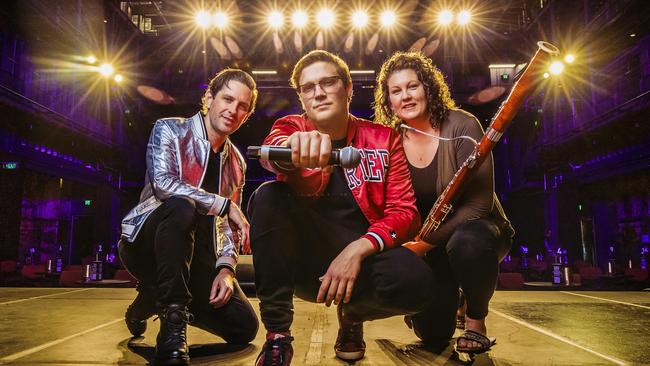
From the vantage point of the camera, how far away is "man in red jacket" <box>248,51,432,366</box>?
1371 millimetres

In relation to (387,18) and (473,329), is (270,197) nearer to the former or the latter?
(473,329)

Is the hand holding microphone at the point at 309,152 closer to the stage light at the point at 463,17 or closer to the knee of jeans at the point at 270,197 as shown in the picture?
the knee of jeans at the point at 270,197

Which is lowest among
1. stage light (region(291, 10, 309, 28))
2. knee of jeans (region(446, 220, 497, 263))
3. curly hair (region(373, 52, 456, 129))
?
knee of jeans (region(446, 220, 497, 263))

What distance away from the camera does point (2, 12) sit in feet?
32.3

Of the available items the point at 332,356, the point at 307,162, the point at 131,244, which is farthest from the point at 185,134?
the point at 332,356

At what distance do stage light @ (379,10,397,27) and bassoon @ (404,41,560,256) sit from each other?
11142 mm

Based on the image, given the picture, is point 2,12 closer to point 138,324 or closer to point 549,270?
point 138,324

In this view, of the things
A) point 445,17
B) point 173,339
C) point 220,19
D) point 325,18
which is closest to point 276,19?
point 325,18

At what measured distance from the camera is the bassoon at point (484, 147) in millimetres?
1725

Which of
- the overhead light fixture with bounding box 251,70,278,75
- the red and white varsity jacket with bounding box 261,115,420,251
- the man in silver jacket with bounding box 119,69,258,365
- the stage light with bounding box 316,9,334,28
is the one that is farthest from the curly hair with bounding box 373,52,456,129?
the overhead light fixture with bounding box 251,70,278,75

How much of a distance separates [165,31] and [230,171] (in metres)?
15.2

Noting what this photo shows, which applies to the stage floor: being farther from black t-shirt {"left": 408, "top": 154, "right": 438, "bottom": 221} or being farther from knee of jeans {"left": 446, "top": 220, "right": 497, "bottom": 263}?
black t-shirt {"left": 408, "top": 154, "right": 438, "bottom": 221}

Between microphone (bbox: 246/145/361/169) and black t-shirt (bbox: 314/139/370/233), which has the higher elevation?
microphone (bbox: 246/145/361/169)

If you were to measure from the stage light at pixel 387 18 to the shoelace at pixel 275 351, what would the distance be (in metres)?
12.2
